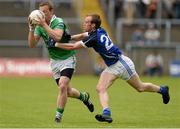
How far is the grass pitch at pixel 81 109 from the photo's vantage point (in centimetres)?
1479

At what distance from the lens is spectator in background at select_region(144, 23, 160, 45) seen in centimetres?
3747

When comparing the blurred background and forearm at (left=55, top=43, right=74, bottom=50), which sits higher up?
forearm at (left=55, top=43, right=74, bottom=50)

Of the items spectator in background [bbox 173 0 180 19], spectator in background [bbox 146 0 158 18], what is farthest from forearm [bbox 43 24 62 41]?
spectator in background [bbox 173 0 180 19]

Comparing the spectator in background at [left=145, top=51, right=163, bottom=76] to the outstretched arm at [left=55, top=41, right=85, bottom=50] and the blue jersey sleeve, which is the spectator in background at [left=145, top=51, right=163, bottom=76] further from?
the outstretched arm at [left=55, top=41, right=85, bottom=50]

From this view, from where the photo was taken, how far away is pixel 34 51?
36.7m

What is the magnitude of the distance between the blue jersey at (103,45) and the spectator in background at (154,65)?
827 inches

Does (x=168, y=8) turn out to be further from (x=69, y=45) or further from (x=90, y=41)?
(x=69, y=45)

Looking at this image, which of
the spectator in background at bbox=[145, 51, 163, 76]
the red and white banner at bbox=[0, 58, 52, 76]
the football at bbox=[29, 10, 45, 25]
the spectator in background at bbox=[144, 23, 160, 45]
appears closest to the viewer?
the football at bbox=[29, 10, 45, 25]

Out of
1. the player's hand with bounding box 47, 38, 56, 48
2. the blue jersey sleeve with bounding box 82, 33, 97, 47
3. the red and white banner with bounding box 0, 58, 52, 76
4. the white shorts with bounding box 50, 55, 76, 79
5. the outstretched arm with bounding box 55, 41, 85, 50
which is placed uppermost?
the blue jersey sleeve with bounding box 82, 33, 97, 47

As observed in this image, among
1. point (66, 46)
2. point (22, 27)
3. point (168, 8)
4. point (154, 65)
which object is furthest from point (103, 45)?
point (168, 8)

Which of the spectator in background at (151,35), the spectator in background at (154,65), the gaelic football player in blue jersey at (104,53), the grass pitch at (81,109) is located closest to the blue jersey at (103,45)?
the gaelic football player in blue jersey at (104,53)

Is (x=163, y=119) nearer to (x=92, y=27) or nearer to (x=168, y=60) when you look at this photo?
(x=92, y=27)

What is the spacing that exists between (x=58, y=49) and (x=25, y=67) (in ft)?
67.1

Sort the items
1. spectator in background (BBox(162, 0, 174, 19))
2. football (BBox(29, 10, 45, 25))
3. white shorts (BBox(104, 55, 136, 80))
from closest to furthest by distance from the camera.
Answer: football (BBox(29, 10, 45, 25)) < white shorts (BBox(104, 55, 136, 80)) < spectator in background (BBox(162, 0, 174, 19))
